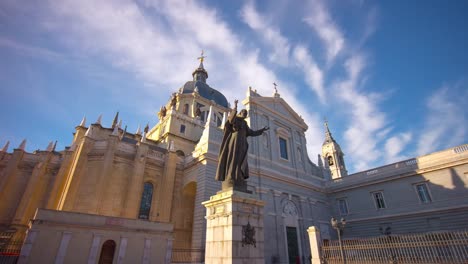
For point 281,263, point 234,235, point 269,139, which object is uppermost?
point 269,139

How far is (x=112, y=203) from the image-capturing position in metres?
17.3

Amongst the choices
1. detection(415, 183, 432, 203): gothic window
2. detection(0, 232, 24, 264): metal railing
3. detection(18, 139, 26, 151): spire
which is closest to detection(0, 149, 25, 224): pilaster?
detection(18, 139, 26, 151): spire

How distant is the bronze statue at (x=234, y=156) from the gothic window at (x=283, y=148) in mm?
17291

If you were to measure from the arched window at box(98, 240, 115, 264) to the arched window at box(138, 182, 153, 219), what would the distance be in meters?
5.18

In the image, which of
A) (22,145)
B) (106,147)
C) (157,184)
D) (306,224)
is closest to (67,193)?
(106,147)

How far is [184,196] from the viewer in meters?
20.3

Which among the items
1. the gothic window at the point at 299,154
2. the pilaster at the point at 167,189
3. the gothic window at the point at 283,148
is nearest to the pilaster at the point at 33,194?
the pilaster at the point at 167,189

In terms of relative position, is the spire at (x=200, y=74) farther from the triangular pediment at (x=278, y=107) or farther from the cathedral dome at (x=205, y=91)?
the triangular pediment at (x=278, y=107)

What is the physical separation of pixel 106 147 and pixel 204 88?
23.2 meters

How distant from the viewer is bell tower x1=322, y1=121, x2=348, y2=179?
42031mm

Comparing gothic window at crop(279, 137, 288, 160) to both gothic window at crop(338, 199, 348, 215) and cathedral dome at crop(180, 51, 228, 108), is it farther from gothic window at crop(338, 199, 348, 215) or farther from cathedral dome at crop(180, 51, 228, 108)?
cathedral dome at crop(180, 51, 228, 108)

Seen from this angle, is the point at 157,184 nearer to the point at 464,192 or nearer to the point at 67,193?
the point at 67,193

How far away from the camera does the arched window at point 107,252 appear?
12.6 m

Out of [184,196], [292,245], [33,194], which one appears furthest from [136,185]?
[292,245]
